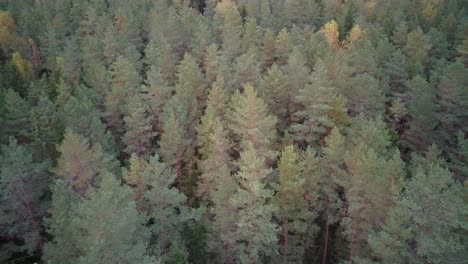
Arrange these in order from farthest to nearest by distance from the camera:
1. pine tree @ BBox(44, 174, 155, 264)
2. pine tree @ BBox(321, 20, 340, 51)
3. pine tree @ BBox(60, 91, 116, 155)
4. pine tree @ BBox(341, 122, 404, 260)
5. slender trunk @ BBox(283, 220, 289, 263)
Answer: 1. pine tree @ BBox(321, 20, 340, 51)
2. pine tree @ BBox(60, 91, 116, 155)
3. slender trunk @ BBox(283, 220, 289, 263)
4. pine tree @ BBox(341, 122, 404, 260)
5. pine tree @ BBox(44, 174, 155, 264)

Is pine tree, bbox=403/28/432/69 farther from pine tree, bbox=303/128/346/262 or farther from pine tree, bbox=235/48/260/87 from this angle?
pine tree, bbox=303/128/346/262

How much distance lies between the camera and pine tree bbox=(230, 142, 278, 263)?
27.0 m

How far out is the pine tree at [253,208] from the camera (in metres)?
27.0

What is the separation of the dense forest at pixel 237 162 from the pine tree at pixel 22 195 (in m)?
0.09

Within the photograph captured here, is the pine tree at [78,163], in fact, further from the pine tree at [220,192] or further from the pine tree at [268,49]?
the pine tree at [268,49]

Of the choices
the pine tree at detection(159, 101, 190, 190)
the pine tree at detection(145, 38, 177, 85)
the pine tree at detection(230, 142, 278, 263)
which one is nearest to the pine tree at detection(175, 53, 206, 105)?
the pine tree at detection(159, 101, 190, 190)

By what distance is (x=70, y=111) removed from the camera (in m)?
32.8

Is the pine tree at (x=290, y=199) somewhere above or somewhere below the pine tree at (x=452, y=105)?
below

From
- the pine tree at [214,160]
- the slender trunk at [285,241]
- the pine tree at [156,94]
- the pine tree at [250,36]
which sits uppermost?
the pine tree at [250,36]

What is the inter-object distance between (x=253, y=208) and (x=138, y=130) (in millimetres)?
12376

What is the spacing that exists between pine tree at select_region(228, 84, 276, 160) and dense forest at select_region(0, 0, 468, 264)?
0.38 feet

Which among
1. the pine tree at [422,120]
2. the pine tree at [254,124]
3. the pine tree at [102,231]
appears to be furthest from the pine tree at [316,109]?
the pine tree at [102,231]

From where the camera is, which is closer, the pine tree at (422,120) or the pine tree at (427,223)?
the pine tree at (427,223)

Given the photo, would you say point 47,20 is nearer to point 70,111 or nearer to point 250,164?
point 70,111
